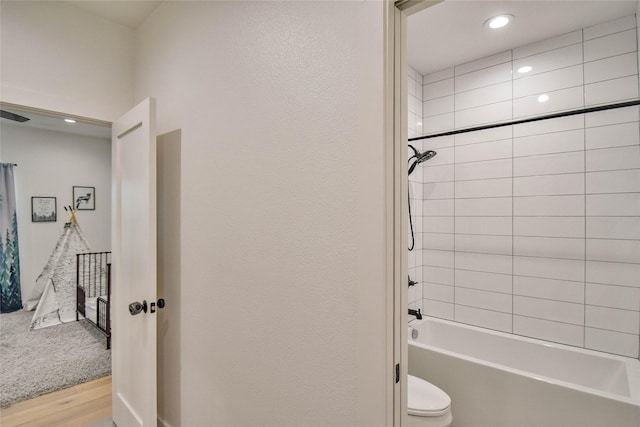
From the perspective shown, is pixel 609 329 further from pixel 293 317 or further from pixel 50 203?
pixel 50 203

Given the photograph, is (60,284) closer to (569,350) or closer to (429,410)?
(429,410)

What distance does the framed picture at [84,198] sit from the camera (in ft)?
16.5

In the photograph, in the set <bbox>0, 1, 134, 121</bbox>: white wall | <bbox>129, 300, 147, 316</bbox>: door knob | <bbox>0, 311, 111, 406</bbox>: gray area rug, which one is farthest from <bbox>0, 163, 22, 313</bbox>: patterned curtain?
<bbox>129, 300, 147, 316</bbox>: door knob

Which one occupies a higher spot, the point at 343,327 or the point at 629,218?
the point at 629,218

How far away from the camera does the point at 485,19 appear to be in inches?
79.0

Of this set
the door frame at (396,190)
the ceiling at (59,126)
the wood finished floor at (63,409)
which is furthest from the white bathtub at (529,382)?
the ceiling at (59,126)

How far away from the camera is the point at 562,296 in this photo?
2.18m

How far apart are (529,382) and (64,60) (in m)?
3.35

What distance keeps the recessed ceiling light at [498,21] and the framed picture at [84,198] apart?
5900mm

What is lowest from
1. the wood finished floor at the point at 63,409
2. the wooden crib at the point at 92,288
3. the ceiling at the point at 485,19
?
the wood finished floor at the point at 63,409

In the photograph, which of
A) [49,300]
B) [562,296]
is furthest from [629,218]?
[49,300]

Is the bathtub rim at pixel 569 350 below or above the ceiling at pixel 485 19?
below

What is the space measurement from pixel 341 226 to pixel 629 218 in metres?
2.13

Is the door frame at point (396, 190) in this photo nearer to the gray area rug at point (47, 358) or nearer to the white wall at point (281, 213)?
the white wall at point (281, 213)
